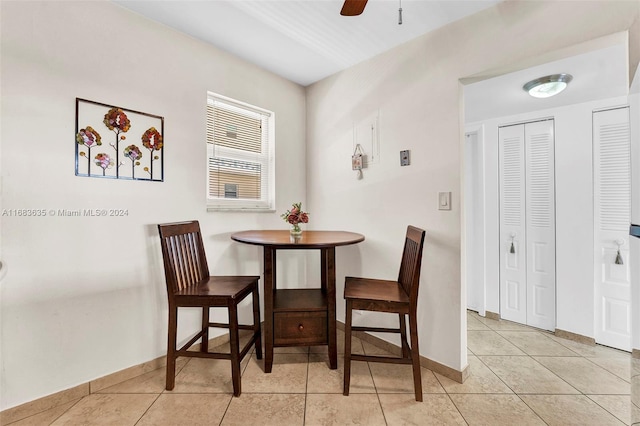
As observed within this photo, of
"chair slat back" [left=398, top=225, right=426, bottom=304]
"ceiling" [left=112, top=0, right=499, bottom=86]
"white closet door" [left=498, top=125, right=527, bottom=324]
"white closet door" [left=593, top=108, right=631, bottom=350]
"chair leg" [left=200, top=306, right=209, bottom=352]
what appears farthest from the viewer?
"white closet door" [left=498, top=125, right=527, bottom=324]

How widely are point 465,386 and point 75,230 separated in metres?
2.66

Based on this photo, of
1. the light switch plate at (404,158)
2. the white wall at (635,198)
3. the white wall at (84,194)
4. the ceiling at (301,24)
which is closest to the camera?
the white wall at (635,198)

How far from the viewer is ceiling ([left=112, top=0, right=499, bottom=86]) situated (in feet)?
5.79

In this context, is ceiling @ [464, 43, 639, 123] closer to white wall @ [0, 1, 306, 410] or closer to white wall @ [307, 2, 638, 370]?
white wall @ [307, 2, 638, 370]

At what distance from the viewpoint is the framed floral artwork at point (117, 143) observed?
1677 millimetres

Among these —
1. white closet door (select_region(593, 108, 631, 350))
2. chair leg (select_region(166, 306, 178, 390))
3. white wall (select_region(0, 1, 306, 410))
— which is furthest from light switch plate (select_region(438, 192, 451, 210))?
chair leg (select_region(166, 306, 178, 390))

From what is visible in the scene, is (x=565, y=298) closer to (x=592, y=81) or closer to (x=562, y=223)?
(x=562, y=223)

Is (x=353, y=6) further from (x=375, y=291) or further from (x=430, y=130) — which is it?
(x=375, y=291)

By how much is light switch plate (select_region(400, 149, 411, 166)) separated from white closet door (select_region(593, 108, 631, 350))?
181 centimetres

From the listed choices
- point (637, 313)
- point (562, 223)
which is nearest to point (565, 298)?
point (562, 223)

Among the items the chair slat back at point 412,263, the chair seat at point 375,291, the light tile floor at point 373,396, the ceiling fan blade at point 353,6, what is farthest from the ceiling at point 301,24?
the light tile floor at point 373,396

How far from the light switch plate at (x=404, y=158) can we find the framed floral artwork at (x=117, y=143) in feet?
5.94

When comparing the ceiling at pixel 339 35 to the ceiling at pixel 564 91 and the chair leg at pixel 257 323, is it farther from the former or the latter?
the chair leg at pixel 257 323

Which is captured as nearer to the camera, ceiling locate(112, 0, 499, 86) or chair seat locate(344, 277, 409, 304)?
chair seat locate(344, 277, 409, 304)
